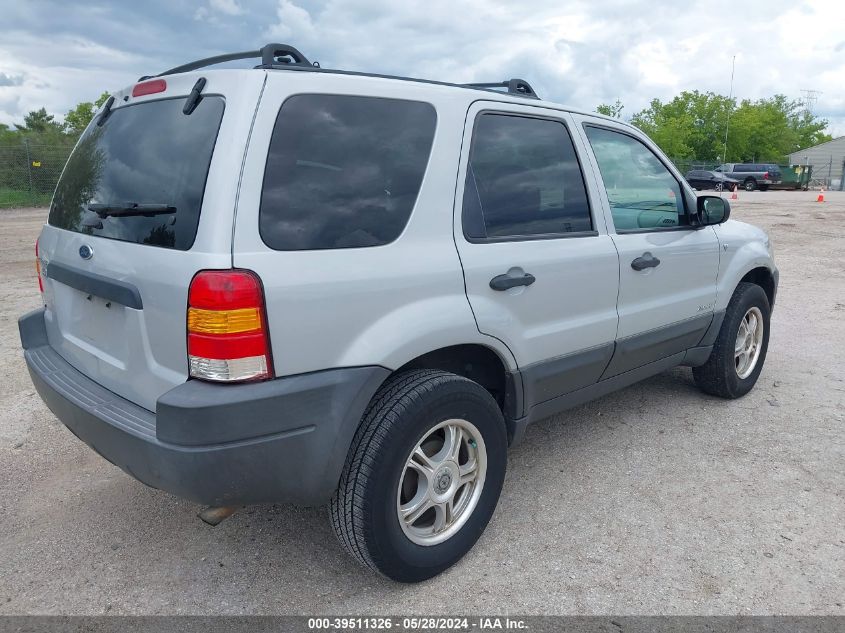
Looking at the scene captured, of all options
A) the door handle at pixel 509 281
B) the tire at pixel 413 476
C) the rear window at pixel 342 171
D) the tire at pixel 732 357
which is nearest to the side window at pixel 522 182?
the door handle at pixel 509 281

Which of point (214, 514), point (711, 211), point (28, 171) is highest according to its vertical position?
point (28, 171)

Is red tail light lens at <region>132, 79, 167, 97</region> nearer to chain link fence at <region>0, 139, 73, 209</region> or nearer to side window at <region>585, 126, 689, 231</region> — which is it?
side window at <region>585, 126, 689, 231</region>

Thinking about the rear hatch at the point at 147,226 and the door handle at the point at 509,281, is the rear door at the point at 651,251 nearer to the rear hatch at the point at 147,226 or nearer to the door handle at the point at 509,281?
the door handle at the point at 509,281

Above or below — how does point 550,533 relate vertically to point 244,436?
below

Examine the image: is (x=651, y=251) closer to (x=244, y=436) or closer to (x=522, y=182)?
(x=522, y=182)

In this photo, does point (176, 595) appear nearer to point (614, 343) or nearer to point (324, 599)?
point (324, 599)

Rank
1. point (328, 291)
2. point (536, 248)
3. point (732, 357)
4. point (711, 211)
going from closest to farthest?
point (328, 291) < point (536, 248) < point (711, 211) < point (732, 357)

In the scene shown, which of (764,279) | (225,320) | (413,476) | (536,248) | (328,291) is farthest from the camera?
(764,279)

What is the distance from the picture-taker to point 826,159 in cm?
6125

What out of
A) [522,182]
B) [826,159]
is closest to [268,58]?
[522,182]

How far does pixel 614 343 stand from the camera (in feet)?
11.1

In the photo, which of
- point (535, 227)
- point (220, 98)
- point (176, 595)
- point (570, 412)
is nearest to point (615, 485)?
point (570, 412)

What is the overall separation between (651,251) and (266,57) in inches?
87.8

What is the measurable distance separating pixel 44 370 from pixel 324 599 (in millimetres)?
1513
